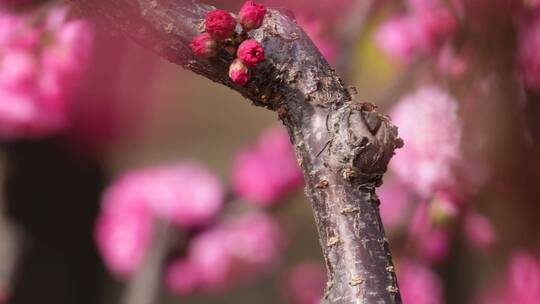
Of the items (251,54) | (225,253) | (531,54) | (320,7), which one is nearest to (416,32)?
(320,7)

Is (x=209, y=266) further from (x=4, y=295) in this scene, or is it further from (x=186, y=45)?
(x=186, y=45)

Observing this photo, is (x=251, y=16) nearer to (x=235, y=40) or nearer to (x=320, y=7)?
(x=235, y=40)

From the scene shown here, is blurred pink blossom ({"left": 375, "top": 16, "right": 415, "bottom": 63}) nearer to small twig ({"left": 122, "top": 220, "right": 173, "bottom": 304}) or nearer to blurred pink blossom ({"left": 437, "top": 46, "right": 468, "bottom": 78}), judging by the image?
blurred pink blossom ({"left": 437, "top": 46, "right": 468, "bottom": 78})

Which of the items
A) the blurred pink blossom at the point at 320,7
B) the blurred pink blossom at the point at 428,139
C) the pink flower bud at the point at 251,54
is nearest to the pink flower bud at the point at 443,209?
the blurred pink blossom at the point at 428,139

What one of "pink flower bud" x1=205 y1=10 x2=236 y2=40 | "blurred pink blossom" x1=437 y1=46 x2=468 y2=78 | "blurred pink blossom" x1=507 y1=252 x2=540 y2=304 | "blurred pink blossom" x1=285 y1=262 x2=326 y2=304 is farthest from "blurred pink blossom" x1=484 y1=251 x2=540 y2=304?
"pink flower bud" x1=205 y1=10 x2=236 y2=40

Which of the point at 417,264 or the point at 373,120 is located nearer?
the point at 373,120

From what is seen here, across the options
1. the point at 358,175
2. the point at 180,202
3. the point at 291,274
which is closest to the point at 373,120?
the point at 358,175

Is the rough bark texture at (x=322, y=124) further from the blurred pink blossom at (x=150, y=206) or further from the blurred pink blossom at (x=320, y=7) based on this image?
the blurred pink blossom at (x=150, y=206)
